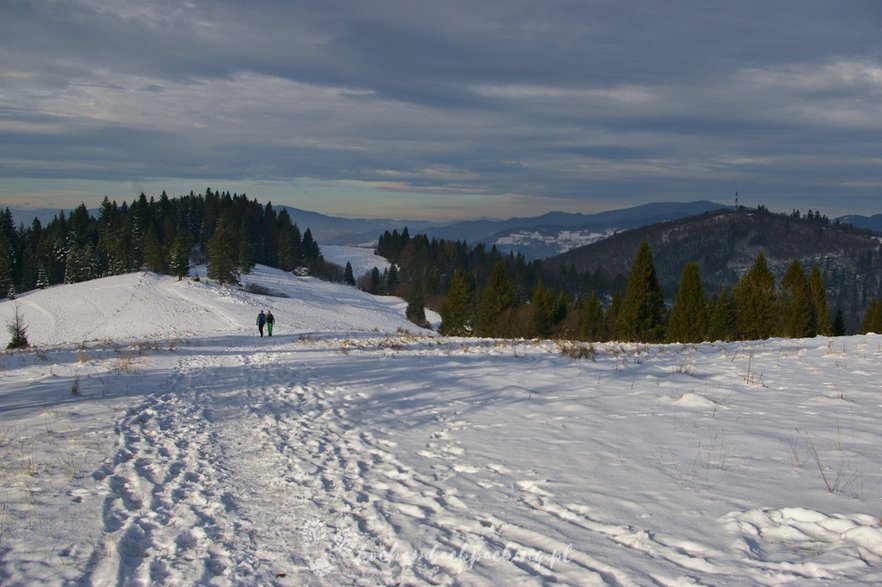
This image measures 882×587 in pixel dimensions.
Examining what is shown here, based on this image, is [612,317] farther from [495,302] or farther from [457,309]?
[457,309]

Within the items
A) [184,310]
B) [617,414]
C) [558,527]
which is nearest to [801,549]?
[558,527]

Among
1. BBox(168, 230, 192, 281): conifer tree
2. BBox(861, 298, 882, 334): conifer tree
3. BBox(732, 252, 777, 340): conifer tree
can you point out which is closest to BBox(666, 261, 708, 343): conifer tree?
BBox(732, 252, 777, 340): conifer tree

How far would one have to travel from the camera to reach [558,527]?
4.57m

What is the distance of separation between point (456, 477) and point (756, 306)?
52009mm

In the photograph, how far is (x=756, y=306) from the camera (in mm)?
49562

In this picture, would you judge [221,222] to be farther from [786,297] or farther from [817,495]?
[817,495]

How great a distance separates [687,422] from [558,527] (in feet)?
12.1

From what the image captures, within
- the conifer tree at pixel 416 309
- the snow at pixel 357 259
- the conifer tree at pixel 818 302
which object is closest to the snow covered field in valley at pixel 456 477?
the conifer tree at pixel 818 302

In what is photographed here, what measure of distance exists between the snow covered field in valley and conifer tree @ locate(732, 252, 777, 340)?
41.3 m

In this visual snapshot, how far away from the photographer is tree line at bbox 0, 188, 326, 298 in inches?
3258

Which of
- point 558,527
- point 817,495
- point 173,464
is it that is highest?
point 817,495

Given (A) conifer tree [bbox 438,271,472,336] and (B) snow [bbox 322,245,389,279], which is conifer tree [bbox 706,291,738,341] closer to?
(A) conifer tree [bbox 438,271,472,336]

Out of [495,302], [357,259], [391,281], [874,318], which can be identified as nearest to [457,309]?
[495,302]

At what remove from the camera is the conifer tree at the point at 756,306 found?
48.8 meters
